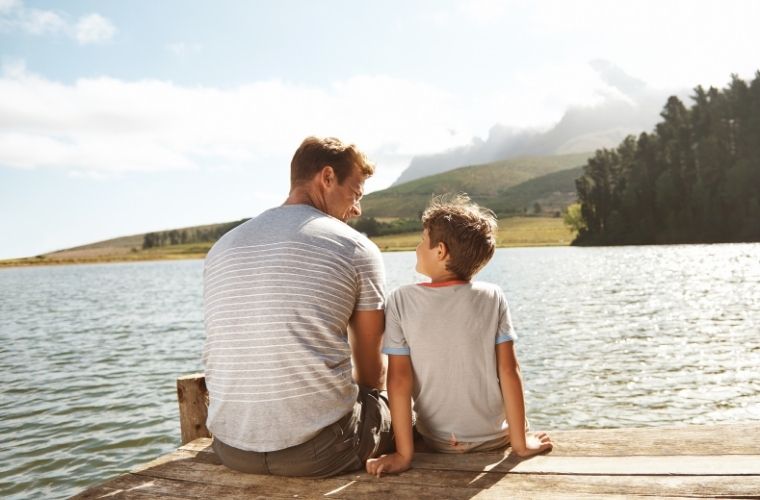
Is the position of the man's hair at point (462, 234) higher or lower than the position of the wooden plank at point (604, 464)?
higher

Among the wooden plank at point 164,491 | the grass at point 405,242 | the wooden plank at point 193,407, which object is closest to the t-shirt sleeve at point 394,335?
the wooden plank at point 164,491

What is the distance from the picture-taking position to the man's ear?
398 centimetres

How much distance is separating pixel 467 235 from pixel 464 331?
0.60m

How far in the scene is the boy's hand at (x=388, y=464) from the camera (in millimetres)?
3820

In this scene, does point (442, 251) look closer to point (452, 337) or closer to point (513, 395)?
point (452, 337)

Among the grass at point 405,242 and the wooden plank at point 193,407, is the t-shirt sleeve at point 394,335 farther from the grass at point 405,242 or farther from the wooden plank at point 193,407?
the grass at point 405,242

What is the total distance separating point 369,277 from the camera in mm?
3768

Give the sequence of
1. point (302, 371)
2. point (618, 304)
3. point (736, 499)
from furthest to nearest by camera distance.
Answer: point (618, 304) → point (302, 371) → point (736, 499)

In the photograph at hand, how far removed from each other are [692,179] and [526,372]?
85.5 m

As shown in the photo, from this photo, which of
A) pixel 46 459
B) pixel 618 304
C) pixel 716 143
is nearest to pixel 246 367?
pixel 46 459

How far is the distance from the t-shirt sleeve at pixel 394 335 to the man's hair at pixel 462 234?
0.44 m

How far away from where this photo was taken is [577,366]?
14797mm

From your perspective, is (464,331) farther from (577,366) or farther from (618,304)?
(618,304)

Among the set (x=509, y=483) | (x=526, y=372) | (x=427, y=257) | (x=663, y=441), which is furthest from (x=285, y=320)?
(x=526, y=372)
